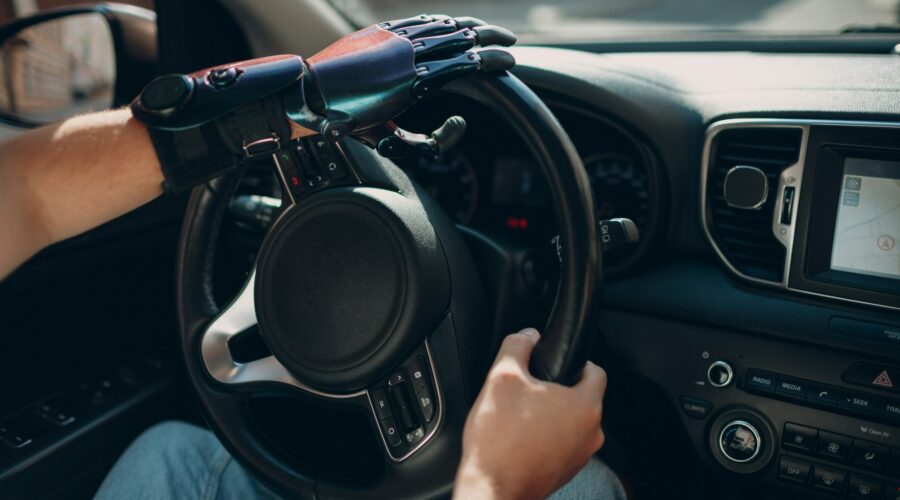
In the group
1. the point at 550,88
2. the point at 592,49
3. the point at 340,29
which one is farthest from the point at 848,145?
the point at 340,29

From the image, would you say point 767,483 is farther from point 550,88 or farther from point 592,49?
point 592,49

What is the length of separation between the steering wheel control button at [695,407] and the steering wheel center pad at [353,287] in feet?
1.93

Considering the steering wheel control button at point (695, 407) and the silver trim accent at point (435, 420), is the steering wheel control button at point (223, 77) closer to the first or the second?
the silver trim accent at point (435, 420)

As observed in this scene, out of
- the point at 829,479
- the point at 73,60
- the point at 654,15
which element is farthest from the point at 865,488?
the point at 654,15

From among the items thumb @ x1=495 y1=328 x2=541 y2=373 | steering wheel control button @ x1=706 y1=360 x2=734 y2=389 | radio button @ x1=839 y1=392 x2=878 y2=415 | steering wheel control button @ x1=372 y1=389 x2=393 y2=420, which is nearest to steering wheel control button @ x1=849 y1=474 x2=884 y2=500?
radio button @ x1=839 y1=392 x2=878 y2=415

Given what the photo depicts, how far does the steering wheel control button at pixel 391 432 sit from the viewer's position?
113 cm

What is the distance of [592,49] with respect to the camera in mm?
2027

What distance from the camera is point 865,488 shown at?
A: 1.32 m

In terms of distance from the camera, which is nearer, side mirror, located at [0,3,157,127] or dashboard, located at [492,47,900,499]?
dashboard, located at [492,47,900,499]

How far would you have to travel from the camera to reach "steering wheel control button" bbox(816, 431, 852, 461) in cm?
134

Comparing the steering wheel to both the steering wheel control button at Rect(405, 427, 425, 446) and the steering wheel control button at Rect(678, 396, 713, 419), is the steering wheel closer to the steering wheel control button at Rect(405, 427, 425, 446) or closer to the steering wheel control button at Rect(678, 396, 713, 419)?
the steering wheel control button at Rect(405, 427, 425, 446)

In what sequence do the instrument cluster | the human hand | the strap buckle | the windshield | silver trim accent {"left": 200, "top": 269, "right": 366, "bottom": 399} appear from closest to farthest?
the human hand < the strap buckle < silver trim accent {"left": 200, "top": 269, "right": 366, "bottom": 399} < the instrument cluster < the windshield

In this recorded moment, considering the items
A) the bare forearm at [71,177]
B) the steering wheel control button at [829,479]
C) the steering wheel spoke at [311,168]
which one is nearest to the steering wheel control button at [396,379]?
the steering wheel spoke at [311,168]

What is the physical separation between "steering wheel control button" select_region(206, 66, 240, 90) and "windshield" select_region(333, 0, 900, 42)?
3.63 ft
